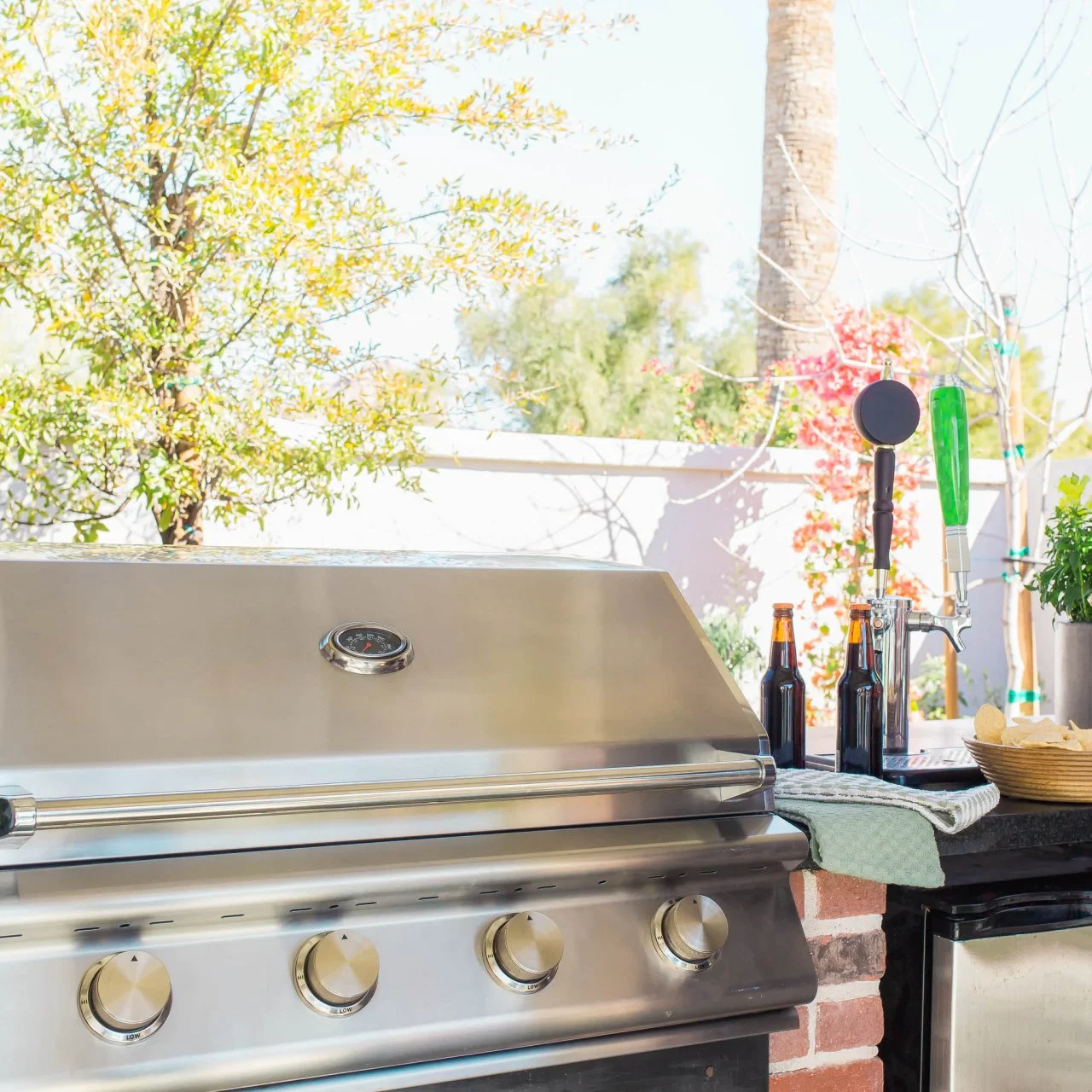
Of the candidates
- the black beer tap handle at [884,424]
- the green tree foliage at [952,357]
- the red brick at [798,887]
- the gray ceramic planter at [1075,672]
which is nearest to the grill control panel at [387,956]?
the red brick at [798,887]

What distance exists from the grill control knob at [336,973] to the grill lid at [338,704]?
0.34 ft

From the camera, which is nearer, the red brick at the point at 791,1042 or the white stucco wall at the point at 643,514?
the red brick at the point at 791,1042

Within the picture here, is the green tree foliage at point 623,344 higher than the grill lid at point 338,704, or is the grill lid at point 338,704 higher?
the green tree foliage at point 623,344

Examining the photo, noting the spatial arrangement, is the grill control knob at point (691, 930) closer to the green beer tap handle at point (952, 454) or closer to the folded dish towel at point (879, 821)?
the folded dish towel at point (879, 821)

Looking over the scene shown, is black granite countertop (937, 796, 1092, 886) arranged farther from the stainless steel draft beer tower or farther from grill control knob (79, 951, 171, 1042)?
grill control knob (79, 951, 171, 1042)

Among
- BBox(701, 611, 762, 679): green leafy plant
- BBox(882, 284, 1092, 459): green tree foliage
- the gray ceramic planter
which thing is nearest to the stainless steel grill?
the gray ceramic planter

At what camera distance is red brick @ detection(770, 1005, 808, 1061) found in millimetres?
1493

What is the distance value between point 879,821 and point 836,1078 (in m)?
0.36

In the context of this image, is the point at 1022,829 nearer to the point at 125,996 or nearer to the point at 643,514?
the point at 125,996

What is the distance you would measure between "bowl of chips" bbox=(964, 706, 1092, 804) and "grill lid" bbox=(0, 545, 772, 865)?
0.49m

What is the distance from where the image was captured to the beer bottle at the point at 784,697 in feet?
5.73

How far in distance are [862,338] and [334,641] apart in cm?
499

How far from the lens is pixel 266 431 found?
4.05 metres

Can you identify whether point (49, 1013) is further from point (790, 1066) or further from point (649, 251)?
point (649, 251)
